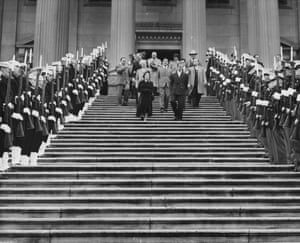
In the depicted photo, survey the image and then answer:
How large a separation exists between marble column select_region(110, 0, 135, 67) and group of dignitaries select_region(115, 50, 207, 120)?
2.78 metres

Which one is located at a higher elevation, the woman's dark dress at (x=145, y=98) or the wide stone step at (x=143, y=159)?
the woman's dark dress at (x=145, y=98)

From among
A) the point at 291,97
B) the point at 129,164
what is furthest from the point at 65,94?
the point at 291,97

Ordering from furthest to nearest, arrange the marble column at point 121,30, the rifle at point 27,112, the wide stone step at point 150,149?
the marble column at point 121,30
the wide stone step at point 150,149
the rifle at point 27,112

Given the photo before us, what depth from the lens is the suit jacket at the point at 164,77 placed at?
15679 millimetres

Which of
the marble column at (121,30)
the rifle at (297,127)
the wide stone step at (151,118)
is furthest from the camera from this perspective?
the marble column at (121,30)

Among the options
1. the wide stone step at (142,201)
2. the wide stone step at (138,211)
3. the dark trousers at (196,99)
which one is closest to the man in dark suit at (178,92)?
the dark trousers at (196,99)

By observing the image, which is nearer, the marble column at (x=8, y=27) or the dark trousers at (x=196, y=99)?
the dark trousers at (x=196, y=99)

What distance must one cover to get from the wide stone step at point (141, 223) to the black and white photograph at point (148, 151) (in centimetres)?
2

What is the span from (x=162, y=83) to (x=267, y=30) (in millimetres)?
8670

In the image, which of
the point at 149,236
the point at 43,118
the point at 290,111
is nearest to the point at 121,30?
the point at 43,118

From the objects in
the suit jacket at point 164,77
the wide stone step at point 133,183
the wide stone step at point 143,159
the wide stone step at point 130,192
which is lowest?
the wide stone step at point 130,192

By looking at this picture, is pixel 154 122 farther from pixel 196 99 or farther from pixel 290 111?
→ pixel 290 111

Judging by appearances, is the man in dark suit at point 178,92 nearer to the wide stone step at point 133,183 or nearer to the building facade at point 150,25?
the wide stone step at point 133,183

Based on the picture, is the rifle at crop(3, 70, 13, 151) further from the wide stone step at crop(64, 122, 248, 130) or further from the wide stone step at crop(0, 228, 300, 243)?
the wide stone step at crop(64, 122, 248, 130)
